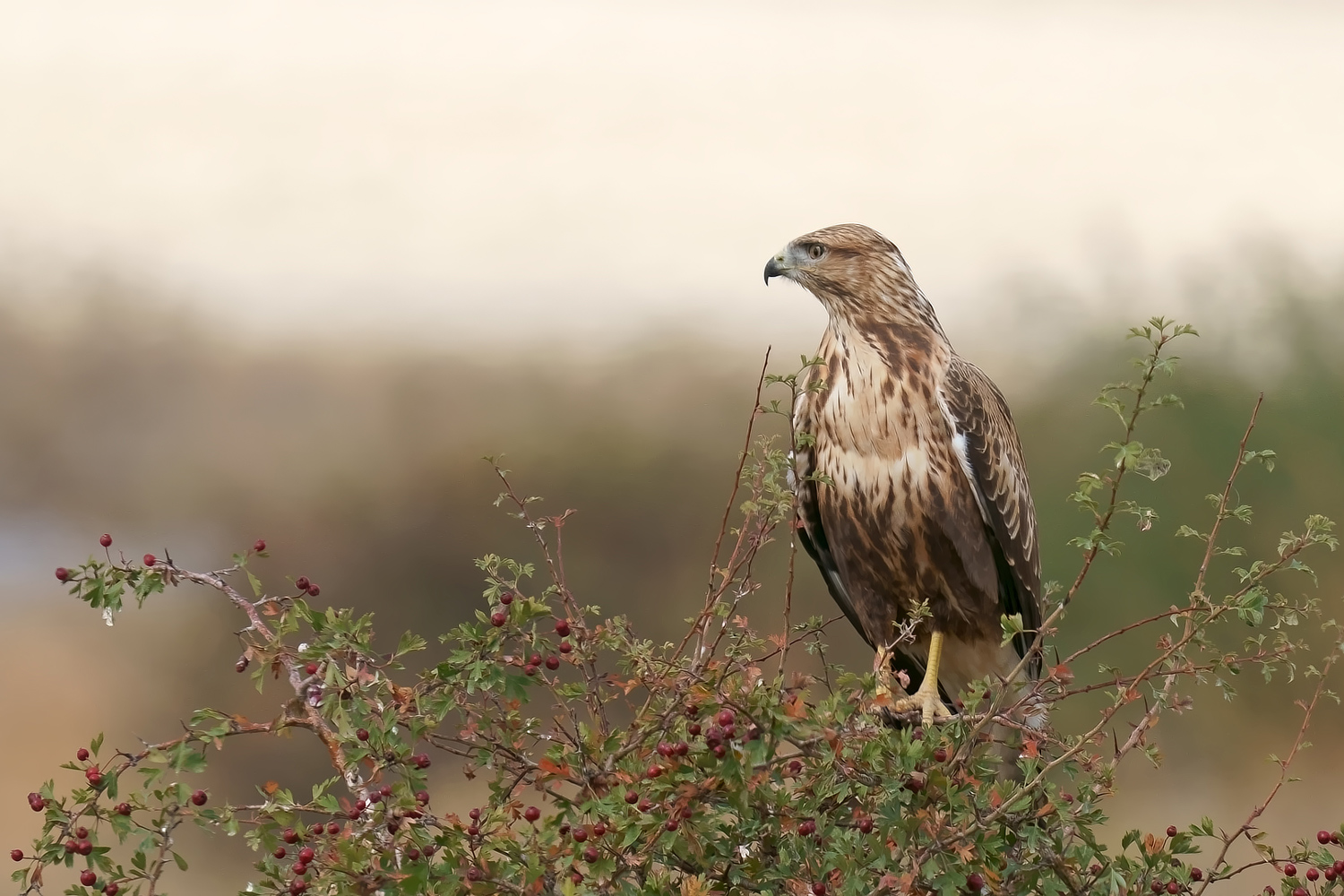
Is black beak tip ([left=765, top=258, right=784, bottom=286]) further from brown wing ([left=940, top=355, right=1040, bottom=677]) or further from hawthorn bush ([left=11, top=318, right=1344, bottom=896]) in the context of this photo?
hawthorn bush ([left=11, top=318, right=1344, bottom=896])

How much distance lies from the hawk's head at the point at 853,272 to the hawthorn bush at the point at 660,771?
3.69 feet

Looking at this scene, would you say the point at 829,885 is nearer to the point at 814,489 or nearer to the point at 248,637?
the point at 248,637

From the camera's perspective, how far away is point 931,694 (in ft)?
9.31

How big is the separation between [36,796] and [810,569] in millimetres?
3884

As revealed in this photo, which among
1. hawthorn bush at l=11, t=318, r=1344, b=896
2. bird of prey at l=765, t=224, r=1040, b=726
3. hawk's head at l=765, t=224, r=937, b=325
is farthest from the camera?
hawk's head at l=765, t=224, r=937, b=325

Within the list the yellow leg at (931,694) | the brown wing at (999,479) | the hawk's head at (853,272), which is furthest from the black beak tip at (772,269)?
the yellow leg at (931,694)

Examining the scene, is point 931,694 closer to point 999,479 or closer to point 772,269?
point 999,479

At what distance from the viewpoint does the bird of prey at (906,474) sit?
272 cm

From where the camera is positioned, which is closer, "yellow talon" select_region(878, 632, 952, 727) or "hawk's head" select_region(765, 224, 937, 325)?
"yellow talon" select_region(878, 632, 952, 727)

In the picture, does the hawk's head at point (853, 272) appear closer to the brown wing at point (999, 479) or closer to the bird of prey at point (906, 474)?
the bird of prey at point (906, 474)

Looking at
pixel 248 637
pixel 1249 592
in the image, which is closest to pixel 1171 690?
pixel 1249 592

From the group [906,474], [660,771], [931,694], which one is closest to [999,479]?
[906,474]

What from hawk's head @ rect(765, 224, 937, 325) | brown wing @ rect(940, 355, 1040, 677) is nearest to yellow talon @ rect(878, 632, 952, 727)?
brown wing @ rect(940, 355, 1040, 677)

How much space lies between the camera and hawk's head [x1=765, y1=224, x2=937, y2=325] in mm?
2900
